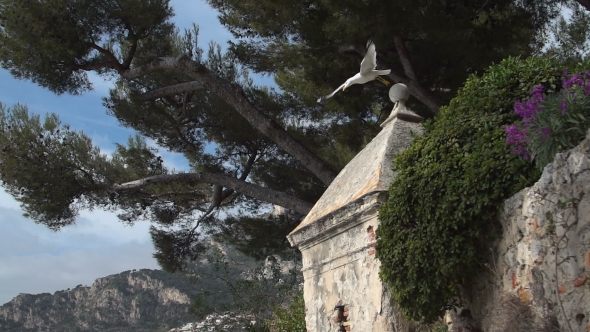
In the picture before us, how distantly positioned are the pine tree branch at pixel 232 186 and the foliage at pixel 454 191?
684 cm

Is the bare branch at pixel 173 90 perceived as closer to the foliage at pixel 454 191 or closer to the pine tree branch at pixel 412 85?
the pine tree branch at pixel 412 85

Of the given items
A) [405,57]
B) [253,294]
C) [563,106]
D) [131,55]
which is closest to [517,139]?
[563,106]

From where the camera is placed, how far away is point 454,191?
399 cm

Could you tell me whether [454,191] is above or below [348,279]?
above

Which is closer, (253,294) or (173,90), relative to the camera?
(253,294)

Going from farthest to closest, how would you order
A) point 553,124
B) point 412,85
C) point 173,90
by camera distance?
1. point 173,90
2. point 412,85
3. point 553,124

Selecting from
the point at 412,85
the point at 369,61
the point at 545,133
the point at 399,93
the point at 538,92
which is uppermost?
the point at 412,85

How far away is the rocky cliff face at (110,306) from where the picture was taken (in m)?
25.9

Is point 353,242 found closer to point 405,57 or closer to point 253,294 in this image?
point 405,57

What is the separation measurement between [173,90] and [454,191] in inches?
350

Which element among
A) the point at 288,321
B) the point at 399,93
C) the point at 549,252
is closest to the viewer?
the point at 549,252

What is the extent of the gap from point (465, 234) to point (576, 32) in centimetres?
857

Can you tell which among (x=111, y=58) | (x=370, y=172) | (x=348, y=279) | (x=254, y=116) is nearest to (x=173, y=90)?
(x=111, y=58)

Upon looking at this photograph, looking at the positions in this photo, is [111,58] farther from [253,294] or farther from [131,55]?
[253,294]
